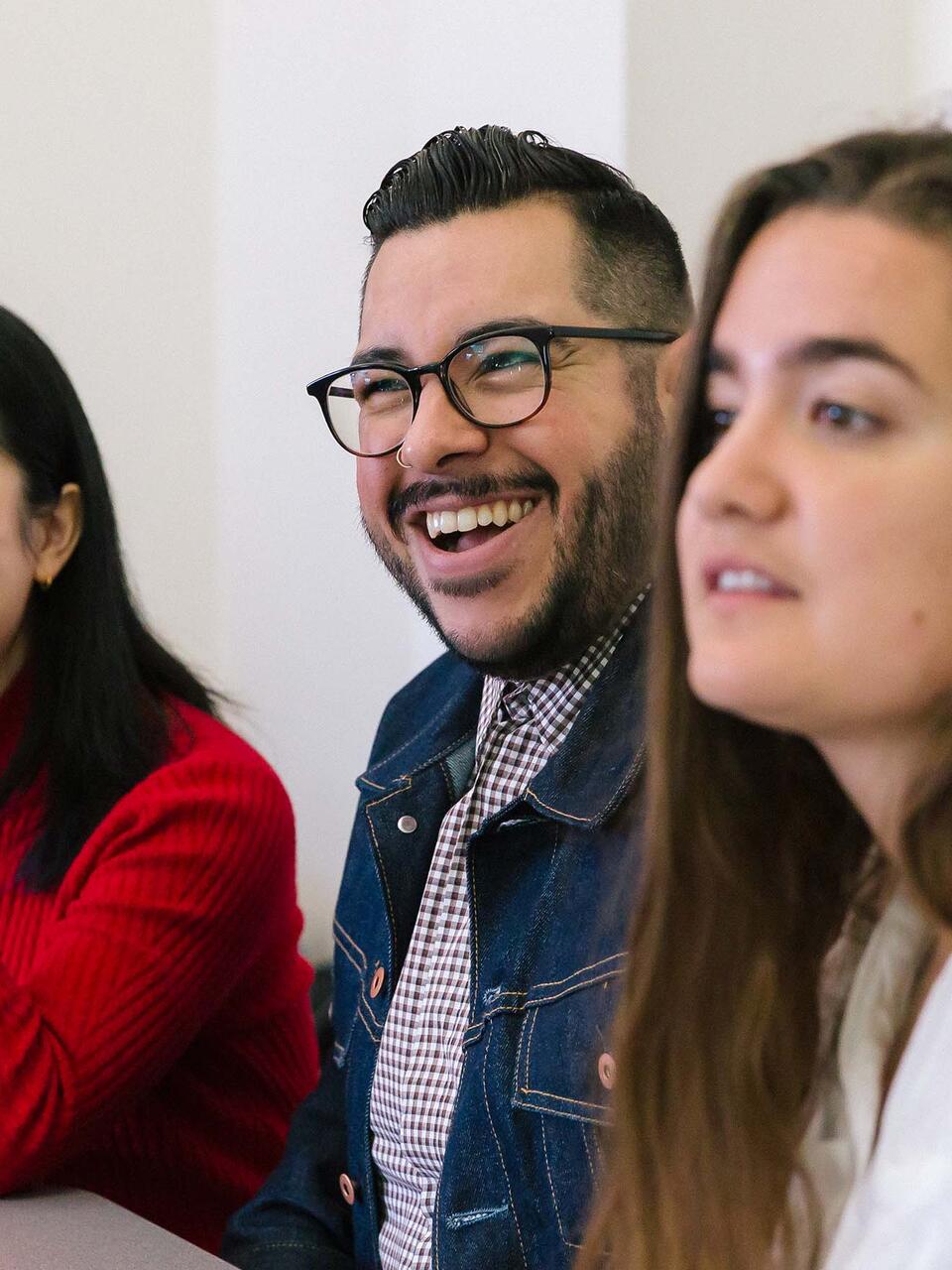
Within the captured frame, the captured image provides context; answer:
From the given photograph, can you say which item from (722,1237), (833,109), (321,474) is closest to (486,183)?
(833,109)

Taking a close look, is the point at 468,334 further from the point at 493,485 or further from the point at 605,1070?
the point at 605,1070

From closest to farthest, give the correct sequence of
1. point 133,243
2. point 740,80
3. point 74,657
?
point 74,657
point 740,80
point 133,243

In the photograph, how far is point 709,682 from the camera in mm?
786

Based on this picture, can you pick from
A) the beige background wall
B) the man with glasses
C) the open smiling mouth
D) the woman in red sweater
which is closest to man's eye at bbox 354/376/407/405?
the man with glasses

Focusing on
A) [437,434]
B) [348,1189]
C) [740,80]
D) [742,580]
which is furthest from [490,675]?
[740,80]

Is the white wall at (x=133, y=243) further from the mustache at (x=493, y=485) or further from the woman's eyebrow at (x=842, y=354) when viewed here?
the woman's eyebrow at (x=842, y=354)

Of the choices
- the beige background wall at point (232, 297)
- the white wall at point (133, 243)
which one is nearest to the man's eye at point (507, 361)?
the beige background wall at point (232, 297)

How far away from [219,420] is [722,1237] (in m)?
2.11

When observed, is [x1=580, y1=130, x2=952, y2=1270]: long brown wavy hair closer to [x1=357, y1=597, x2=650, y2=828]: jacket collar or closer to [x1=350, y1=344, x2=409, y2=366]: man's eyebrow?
[x1=357, y1=597, x2=650, y2=828]: jacket collar

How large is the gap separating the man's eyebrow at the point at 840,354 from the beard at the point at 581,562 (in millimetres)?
574

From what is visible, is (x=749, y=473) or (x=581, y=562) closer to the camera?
(x=749, y=473)

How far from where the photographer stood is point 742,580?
2.55 ft

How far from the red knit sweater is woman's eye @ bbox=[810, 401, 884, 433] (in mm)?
888

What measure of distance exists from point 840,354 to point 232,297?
6.87 ft
